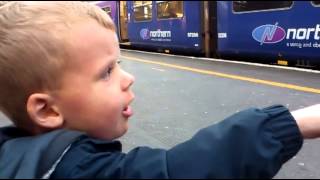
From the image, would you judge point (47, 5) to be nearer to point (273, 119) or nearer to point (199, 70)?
point (273, 119)

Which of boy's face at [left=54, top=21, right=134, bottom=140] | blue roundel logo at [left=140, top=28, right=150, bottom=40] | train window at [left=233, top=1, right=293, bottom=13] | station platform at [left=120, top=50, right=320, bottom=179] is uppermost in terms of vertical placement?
train window at [left=233, top=1, right=293, bottom=13]

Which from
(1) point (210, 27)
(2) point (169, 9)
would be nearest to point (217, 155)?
(1) point (210, 27)

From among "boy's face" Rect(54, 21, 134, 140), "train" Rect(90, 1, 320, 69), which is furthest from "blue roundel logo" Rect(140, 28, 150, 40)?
"boy's face" Rect(54, 21, 134, 140)

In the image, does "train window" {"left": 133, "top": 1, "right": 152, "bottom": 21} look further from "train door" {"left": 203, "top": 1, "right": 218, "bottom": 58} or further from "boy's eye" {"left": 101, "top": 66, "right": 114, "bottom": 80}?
"boy's eye" {"left": 101, "top": 66, "right": 114, "bottom": 80}

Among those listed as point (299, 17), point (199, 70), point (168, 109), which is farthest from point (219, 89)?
point (299, 17)

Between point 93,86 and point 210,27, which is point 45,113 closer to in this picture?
point 93,86

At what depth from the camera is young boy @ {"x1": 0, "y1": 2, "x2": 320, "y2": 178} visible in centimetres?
79

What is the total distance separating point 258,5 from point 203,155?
8424 millimetres

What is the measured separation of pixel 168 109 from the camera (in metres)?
4.21

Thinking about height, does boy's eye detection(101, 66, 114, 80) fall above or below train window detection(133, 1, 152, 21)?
below

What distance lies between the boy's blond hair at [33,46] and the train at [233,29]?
5.25 metres

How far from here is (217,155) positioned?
0.79 meters

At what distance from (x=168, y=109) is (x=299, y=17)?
4168 mm

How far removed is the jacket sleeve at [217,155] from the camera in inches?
30.7
